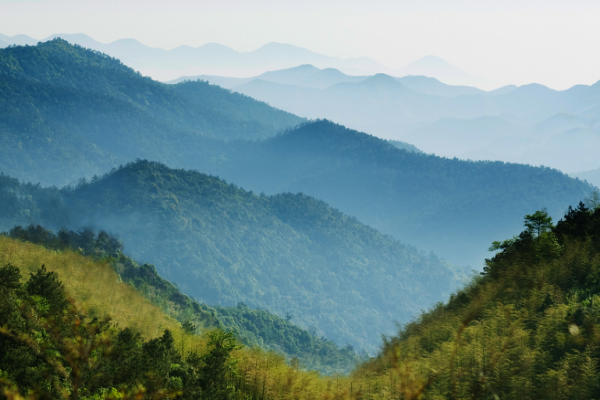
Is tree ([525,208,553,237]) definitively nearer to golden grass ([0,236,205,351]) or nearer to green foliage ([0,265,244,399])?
golden grass ([0,236,205,351])

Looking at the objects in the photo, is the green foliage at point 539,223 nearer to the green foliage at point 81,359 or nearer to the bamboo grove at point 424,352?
the bamboo grove at point 424,352

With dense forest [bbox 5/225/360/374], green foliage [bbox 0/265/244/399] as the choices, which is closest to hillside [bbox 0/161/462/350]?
dense forest [bbox 5/225/360/374]

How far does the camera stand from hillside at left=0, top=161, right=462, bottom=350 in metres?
124

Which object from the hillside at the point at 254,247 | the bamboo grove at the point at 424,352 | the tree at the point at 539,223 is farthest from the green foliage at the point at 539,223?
the hillside at the point at 254,247

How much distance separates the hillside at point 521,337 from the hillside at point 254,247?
10309 centimetres

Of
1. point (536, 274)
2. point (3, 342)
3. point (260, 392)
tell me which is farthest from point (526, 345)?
point (3, 342)

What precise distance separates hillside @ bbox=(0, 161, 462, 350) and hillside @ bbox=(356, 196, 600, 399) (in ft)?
338

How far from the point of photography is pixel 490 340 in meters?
12.6

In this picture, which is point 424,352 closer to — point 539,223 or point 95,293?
point 539,223

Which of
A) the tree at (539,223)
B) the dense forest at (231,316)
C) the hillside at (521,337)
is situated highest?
the tree at (539,223)

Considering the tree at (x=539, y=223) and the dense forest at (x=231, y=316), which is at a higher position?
the tree at (x=539, y=223)

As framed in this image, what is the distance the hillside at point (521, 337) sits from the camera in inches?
427

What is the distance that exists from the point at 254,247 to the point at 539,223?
130395 mm

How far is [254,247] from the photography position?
149 meters
